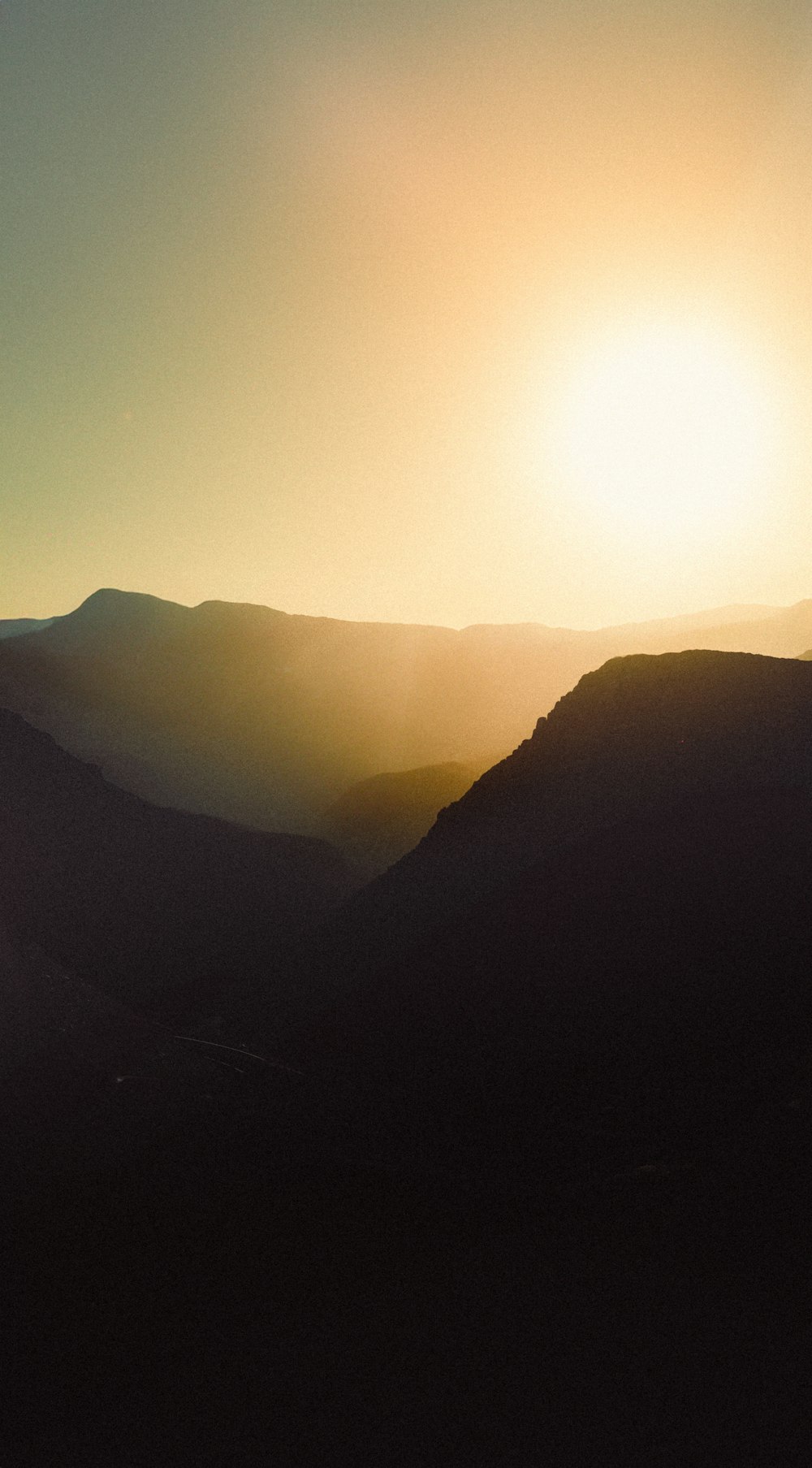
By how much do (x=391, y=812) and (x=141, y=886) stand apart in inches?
953

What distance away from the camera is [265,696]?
104062mm

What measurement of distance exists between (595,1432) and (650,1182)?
5070mm

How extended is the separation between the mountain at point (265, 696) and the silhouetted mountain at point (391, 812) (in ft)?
20.1

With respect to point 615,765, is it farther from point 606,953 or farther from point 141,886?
point 141,886

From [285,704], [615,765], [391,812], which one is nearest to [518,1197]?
[615,765]

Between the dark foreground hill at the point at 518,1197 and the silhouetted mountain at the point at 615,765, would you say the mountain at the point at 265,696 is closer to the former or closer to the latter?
the silhouetted mountain at the point at 615,765

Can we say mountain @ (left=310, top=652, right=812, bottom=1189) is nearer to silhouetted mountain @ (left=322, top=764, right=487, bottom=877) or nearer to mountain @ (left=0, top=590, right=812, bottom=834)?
silhouetted mountain @ (left=322, top=764, right=487, bottom=877)

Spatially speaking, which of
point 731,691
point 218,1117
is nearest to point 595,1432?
point 218,1117

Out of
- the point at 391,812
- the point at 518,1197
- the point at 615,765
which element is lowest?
the point at 518,1197

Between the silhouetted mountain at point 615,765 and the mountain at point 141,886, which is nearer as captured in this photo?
the silhouetted mountain at point 615,765

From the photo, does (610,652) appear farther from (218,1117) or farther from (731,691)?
(218,1117)

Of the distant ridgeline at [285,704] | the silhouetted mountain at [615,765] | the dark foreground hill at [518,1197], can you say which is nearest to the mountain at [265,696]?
the distant ridgeline at [285,704]

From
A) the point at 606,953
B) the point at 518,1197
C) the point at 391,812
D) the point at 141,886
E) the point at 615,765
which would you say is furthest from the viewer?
the point at 391,812

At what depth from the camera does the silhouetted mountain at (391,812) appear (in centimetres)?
6050
